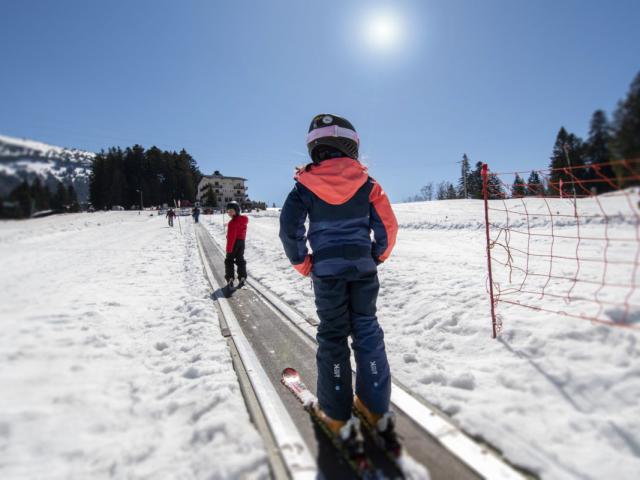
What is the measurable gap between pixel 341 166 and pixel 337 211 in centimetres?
33

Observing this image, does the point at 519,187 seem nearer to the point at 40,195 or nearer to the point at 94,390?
the point at 40,195

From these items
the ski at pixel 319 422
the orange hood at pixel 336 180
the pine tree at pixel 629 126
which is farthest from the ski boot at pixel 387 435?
the pine tree at pixel 629 126

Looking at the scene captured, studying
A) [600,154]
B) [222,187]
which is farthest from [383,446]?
[222,187]

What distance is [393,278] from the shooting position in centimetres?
638

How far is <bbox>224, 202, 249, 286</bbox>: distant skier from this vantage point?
24.1 feet

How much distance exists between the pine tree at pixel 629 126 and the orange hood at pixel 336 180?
146cm

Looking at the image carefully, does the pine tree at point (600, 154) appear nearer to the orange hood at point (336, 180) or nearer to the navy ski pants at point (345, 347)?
the orange hood at point (336, 180)

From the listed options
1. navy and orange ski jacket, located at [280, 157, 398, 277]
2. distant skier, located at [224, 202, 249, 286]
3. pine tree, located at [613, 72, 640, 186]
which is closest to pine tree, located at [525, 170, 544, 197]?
pine tree, located at [613, 72, 640, 186]

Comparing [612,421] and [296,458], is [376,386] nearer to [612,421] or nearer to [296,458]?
[296,458]

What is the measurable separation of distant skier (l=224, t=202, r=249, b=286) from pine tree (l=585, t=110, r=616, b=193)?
640cm

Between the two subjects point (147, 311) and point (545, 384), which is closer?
point (545, 384)

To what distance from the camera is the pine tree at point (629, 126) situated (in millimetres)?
1605

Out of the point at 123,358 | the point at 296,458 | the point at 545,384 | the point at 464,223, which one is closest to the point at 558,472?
the point at 545,384

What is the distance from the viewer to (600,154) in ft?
6.34
